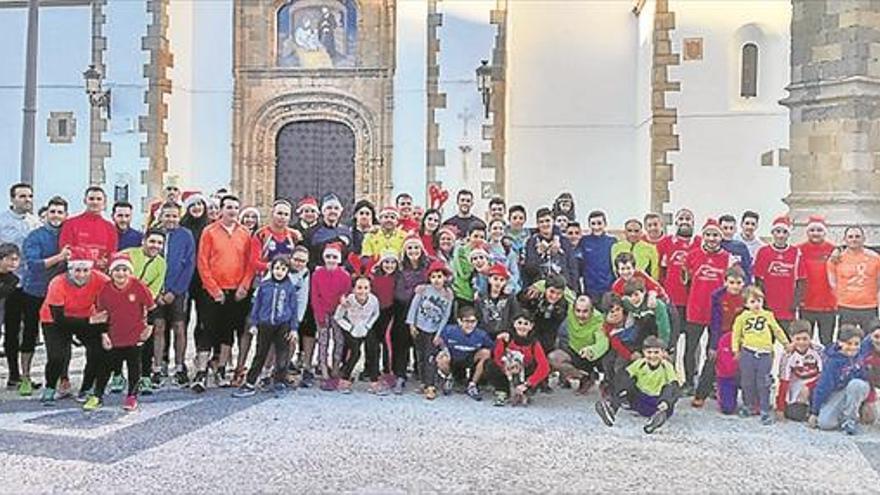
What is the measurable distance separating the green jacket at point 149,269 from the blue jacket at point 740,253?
4.13 metres

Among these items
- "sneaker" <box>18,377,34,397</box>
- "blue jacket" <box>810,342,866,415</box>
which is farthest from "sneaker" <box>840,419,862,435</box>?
"sneaker" <box>18,377,34,397</box>

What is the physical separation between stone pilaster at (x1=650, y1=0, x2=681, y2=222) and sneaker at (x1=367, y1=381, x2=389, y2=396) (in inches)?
309

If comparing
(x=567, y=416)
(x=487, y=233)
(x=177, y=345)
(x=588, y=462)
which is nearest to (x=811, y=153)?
(x=487, y=233)

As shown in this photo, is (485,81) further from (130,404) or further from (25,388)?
(130,404)

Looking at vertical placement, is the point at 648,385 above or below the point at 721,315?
below

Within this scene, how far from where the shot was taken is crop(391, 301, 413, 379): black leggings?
7.62 m

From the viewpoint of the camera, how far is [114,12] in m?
15.6

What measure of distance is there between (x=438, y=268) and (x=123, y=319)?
7.44 feet

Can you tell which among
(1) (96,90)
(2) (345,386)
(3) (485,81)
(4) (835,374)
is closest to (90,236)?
(2) (345,386)

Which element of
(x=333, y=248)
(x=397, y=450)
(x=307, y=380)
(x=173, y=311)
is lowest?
(x=397, y=450)

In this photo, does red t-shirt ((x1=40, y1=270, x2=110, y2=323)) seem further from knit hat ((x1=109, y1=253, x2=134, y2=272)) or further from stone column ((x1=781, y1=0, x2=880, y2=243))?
stone column ((x1=781, y1=0, x2=880, y2=243))

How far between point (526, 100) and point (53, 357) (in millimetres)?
10510

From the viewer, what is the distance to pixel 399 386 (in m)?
7.50

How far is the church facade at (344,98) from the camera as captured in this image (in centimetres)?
1529
